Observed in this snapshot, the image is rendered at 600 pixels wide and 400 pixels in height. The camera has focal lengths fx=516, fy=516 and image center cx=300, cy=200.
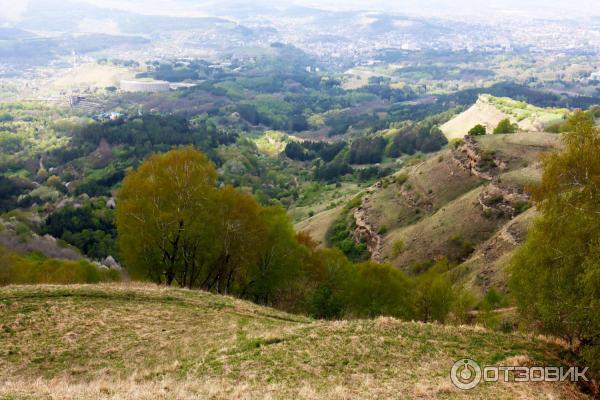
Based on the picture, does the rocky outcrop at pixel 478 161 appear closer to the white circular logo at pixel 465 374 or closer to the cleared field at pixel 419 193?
the cleared field at pixel 419 193

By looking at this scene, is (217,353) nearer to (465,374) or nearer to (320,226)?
(465,374)

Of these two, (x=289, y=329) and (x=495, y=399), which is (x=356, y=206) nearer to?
(x=289, y=329)

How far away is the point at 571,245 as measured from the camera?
2141cm

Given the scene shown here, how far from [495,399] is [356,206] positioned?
8115 centimetres

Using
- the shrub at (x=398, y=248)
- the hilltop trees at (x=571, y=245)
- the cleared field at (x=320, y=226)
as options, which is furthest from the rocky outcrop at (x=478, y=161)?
the hilltop trees at (x=571, y=245)

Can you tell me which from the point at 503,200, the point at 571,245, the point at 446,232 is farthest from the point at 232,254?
the point at 503,200

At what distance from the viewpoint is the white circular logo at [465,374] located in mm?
20516

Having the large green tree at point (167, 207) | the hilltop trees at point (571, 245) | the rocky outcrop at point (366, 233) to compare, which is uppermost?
the hilltop trees at point (571, 245)

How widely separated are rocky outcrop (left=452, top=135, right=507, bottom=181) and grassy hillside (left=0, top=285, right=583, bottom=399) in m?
61.1

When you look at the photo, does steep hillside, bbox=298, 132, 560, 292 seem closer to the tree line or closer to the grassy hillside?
the tree line

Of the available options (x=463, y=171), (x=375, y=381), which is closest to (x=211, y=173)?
(x=375, y=381)

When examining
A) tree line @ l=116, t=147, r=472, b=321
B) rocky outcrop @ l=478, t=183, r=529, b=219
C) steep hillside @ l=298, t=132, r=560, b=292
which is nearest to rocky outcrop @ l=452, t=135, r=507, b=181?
steep hillside @ l=298, t=132, r=560, b=292

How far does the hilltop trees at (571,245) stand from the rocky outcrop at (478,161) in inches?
2462

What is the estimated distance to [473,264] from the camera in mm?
61562
